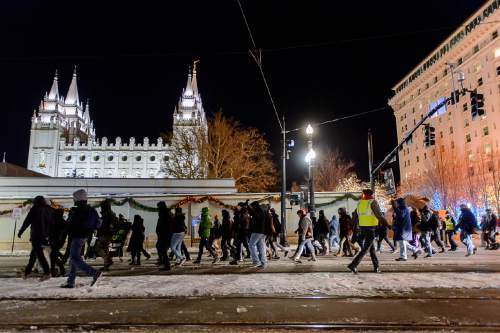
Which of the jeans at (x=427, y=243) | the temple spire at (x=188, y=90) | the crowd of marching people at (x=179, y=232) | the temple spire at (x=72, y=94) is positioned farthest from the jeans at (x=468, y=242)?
the temple spire at (x=72, y=94)

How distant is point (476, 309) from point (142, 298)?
4.75 metres

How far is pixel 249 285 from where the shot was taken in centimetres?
712

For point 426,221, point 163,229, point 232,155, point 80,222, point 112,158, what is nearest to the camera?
point 80,222

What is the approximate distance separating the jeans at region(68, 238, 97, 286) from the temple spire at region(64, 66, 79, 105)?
140505mm

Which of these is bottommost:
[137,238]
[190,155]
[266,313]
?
[266,313]

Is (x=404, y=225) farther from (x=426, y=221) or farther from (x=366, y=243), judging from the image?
(x=366, y=243)

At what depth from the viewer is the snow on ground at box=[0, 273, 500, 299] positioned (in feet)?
21.1

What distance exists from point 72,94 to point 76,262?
5594 inches

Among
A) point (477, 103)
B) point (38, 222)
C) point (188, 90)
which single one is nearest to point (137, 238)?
point (38, 222)

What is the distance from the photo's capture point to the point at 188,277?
8.46 meters

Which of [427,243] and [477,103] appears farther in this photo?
[477,103]

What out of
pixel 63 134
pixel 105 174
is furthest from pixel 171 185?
pixel 63 134

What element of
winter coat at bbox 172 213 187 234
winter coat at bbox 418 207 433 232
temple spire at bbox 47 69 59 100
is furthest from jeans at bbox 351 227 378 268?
temple spire at bbox 47 69 59 100

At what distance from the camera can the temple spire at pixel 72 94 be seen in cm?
13400
